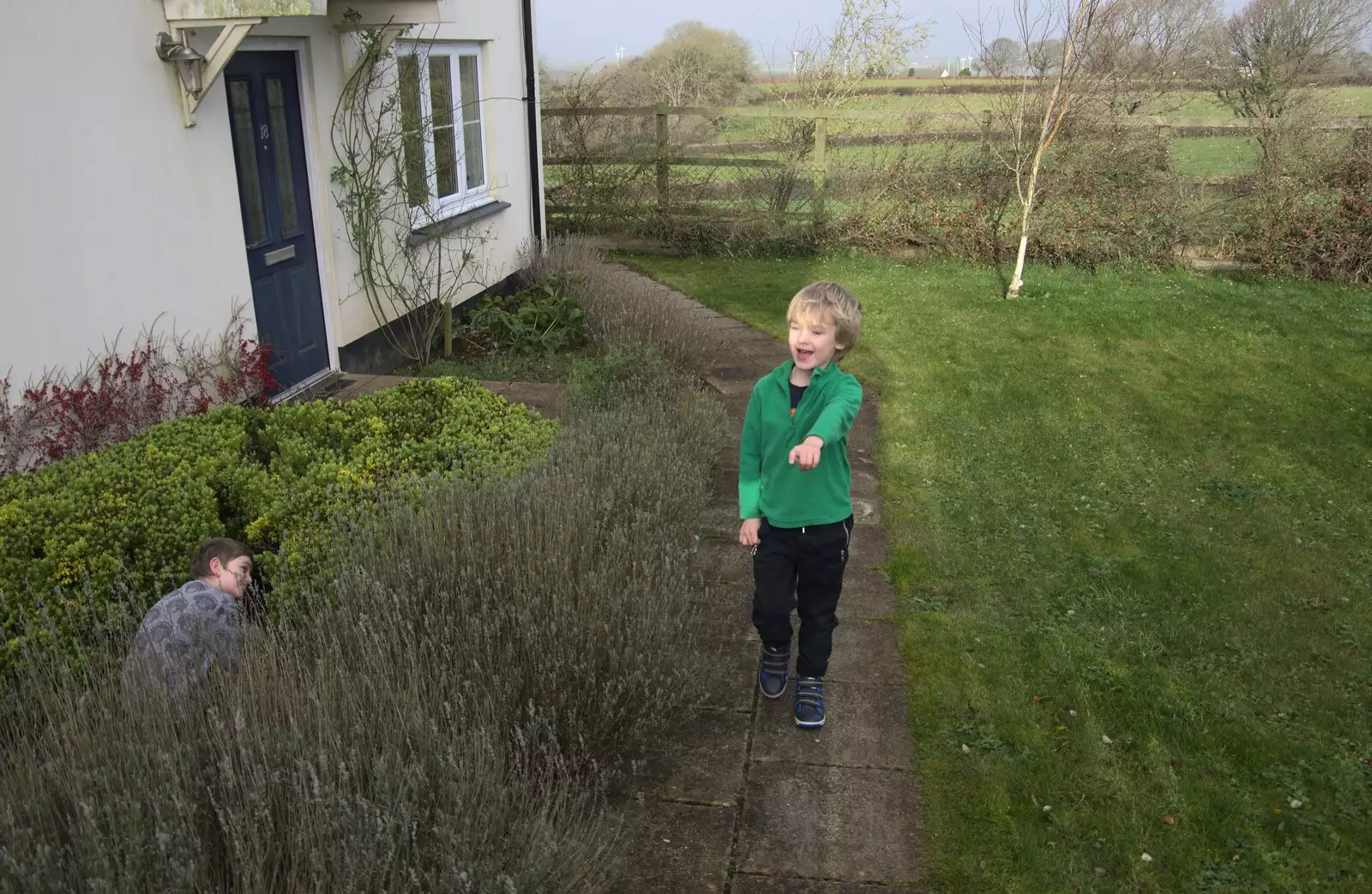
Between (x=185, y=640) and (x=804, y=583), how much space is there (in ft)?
6.78

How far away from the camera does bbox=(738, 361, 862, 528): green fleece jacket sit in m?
3.43

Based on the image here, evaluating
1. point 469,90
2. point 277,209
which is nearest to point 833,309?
point 277,209

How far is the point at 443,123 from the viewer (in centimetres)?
934

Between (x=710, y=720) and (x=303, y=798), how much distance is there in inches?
65.9

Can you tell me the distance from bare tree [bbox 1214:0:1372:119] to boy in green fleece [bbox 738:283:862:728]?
511 inches

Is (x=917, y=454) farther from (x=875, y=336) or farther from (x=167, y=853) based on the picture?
(x=167, y=853)

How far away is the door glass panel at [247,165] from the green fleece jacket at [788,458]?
4.20 metres

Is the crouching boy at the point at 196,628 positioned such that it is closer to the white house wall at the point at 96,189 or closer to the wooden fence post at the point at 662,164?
the white house wall at the point at 96,189

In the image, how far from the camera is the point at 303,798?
7.37 feet

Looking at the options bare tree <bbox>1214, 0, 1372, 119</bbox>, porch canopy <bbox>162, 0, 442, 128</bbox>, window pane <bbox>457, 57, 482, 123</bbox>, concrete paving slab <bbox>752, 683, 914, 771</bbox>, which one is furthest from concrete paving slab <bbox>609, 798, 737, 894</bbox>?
bare tree <bbox>1214, 0, 1372, 119</bbox>

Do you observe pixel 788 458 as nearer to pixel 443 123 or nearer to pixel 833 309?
pixel 833 309

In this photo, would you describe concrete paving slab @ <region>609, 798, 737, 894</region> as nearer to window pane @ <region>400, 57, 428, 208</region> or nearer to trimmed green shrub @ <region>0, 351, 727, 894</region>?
trimmed green shrub @ <region>0, 351, 727, 894</region>

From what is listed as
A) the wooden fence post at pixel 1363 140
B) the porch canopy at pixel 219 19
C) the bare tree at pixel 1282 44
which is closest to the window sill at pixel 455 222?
the porch canopy at pixel 219 19

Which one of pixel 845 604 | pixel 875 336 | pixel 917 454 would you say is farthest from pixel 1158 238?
pixel 845 604
